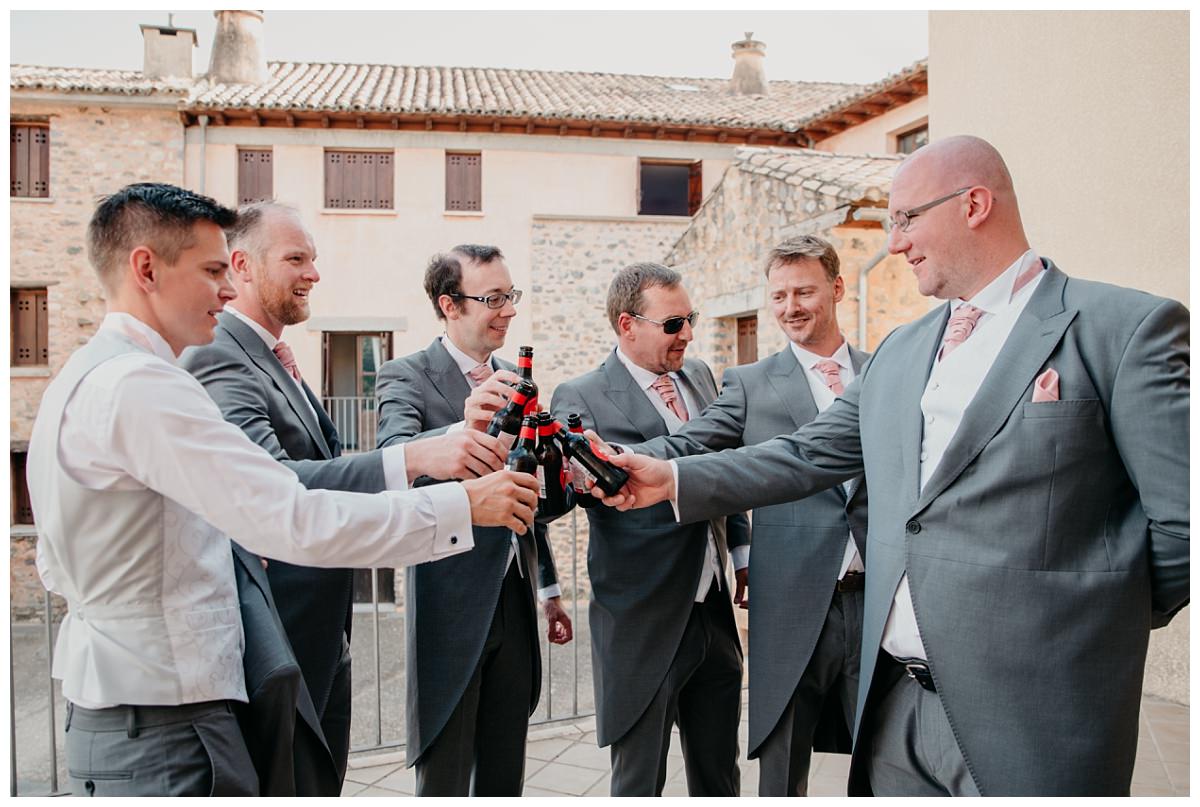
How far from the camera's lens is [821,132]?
18.4 m

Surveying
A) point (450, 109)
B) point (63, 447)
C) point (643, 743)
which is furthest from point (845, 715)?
point (450, 109)

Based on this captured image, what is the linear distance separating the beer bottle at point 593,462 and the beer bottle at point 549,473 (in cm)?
4

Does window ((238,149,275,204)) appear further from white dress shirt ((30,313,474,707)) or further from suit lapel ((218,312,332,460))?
white dress shirt ((30,313,474,707))

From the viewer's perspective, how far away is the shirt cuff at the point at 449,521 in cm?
215

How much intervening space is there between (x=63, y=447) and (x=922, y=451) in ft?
6.33

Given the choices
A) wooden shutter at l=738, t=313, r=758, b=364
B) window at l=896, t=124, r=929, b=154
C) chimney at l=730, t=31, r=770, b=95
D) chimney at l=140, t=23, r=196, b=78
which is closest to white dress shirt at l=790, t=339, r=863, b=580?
wooden shutter at l=738, t=313, r=758, b=364

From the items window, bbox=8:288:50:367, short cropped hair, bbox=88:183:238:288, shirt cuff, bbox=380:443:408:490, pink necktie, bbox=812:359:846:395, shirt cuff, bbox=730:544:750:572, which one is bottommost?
shirt cuff, bbox=730:544:750:572

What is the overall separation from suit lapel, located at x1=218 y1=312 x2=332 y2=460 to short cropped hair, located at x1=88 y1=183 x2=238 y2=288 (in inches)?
29.4

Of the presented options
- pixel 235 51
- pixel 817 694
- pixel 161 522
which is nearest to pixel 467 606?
pixel 817 694

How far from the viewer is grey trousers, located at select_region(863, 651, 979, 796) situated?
216cm

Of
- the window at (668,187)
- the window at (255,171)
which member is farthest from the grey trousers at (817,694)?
the window at (255,171)

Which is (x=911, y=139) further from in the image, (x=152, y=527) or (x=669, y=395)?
(x=152, y=527)

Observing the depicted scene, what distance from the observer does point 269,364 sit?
2.83 meters

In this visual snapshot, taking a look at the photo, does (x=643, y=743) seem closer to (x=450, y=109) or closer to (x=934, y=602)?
(x=934, y=602)
